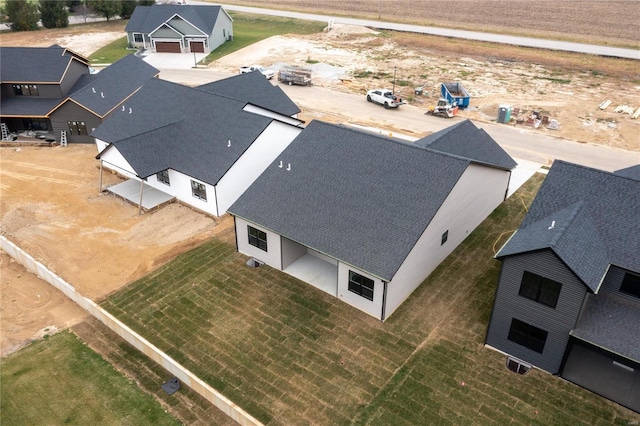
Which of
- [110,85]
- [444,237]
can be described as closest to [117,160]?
[110,85]

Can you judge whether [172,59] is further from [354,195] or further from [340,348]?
[340,348]

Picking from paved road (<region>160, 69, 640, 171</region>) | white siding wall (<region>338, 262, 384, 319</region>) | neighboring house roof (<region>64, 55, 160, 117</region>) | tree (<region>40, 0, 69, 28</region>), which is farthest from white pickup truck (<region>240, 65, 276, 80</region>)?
tree (<region>40, 0, 69, 28</region>)

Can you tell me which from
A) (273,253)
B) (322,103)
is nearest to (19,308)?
(273,253)

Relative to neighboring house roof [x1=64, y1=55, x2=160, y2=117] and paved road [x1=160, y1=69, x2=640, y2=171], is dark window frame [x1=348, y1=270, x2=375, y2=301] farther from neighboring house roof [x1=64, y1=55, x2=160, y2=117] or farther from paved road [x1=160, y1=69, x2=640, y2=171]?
neighboring house roof [x1=64, y1=55, x2=160, y2=117]

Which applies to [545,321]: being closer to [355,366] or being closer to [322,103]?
[355,366]

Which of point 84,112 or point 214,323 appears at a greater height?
point 84,112

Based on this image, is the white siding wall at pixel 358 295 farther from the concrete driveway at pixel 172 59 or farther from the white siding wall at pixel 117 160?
the concrete driveway at pixel 172 59

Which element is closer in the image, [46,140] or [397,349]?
[397,349]

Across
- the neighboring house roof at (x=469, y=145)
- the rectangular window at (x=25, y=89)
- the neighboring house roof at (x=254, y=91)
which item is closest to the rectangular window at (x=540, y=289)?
the neighboring house roof at (x=469, y=145)
